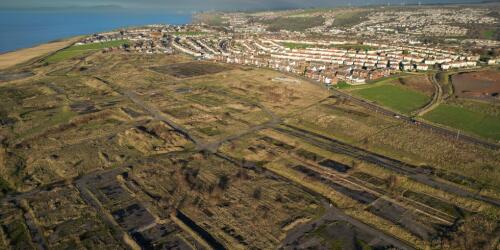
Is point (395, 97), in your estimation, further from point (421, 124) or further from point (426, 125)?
point (426, 125)

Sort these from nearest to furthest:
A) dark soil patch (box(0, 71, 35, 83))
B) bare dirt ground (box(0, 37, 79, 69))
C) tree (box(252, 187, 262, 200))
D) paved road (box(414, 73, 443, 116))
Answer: tree (box(252, 187, 262, 200))
paved road (box(414, 73, 443, 116))
dark soil patch (box(0, 71, 35, 83))
bare dirt ground (box(0, 37, 79, 69))

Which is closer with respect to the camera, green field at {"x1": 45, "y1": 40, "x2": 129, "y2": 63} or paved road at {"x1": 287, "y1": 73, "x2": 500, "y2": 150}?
paved road at {"x1": 287, "y1": 73, "x2": 500, "y2": 150}

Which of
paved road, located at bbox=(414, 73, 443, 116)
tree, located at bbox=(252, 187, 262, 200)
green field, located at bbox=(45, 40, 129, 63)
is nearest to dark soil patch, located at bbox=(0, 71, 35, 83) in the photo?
green field, located at bbox=(45, 40, 129, 63)

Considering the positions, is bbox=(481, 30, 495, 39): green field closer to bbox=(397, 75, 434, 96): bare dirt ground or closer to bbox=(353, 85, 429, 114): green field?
bbox=(397, 75, 434, 96): bare dirt ground

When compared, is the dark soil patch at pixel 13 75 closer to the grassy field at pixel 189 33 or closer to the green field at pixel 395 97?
the green field at pixel 395 97

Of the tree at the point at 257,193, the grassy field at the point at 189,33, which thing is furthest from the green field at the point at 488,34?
the tree at the point at 257,193

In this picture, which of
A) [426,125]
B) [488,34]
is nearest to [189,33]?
[488,34]
